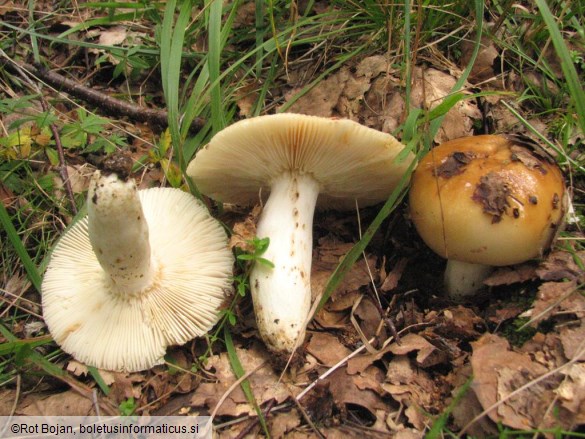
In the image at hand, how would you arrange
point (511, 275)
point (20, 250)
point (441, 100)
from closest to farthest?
1. point (511, 275)
2. point (20, 250)
3. point (441, 100)

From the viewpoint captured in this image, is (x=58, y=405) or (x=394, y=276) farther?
(x=394, y=276)

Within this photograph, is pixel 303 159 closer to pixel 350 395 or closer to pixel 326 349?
pixel 326 349

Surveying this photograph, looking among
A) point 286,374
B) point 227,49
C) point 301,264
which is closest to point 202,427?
point 286,374

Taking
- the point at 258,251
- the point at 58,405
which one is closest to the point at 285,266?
the point at 258,251

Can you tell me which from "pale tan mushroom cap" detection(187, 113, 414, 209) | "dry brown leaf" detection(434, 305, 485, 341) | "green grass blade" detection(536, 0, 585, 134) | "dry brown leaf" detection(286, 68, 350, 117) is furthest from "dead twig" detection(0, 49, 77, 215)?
"green grass blade" detection(536, 0, 585, 134)

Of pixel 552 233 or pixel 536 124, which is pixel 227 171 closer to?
pixel 552 233

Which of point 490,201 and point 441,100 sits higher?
point 441,100

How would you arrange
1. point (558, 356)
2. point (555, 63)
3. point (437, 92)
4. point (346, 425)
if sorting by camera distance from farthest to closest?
Result: point (555, 63), point (437, 92), point (346, 425), point (558, 356)

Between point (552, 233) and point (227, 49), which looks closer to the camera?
point (552, 233)
